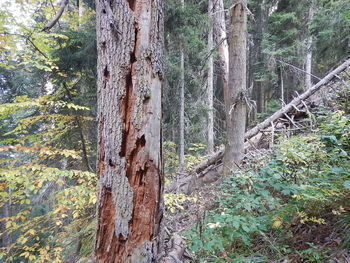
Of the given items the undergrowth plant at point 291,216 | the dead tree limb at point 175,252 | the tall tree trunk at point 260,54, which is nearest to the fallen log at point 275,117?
the undergrowth plant at point 291,216

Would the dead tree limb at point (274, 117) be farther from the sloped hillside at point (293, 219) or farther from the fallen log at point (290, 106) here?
the sloped hillside at point (293, 219)

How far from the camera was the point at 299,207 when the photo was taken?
99.0 inches

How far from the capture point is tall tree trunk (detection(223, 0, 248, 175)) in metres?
4.52

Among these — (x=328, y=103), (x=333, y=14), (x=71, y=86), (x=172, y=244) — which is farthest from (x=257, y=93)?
(x=172, y=244)

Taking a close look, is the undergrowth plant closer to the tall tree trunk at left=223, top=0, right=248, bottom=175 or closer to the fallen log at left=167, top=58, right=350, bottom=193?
the tall tree trunk at left=223, top=0, right=248, bottom=175

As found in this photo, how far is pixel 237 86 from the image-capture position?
15.2 feet

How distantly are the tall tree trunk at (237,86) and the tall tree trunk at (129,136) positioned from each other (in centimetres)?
323

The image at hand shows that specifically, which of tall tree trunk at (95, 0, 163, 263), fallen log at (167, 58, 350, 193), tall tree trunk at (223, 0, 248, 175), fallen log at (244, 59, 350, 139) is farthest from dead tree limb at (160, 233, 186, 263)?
fallen log at (244, 59, 350, 139)

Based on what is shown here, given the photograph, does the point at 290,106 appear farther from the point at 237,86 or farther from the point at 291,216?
the point at 291,216

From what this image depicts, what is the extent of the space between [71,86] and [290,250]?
6222mm

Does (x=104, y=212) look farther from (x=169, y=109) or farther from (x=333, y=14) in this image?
(x=333, y=14)

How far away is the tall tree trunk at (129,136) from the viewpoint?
1599mm

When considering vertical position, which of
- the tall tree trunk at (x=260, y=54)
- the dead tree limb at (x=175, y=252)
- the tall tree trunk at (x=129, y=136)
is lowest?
the dead tree limb at (x=175, y=252)

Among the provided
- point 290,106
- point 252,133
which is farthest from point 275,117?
point 252,133
